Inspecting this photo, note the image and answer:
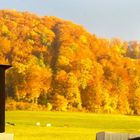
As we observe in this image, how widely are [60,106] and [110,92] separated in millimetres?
13606

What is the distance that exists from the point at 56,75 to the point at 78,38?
44.2 feet

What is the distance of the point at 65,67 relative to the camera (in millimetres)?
117938

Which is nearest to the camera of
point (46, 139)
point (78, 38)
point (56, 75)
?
point (46, 139)

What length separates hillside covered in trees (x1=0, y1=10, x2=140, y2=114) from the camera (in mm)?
112688

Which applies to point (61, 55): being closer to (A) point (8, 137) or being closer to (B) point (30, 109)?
(B) point (30, 109)

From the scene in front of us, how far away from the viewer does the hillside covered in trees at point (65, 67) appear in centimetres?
11269

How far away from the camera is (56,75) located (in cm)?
11850

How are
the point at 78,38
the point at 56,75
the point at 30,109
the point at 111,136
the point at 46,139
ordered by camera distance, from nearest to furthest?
1. the point at 111,136
2. the point at 46,139
3. the point at 30,109
4. the point at 56,75
5. the point at 78,38

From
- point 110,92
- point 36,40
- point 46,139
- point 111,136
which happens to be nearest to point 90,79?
point 110,92

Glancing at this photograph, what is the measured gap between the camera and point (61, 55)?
120250 millimetres

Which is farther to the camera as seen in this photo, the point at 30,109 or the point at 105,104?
the point at 105,104

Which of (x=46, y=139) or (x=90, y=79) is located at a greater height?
(x=90, y=79)

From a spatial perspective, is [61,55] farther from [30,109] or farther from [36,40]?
[30,109]

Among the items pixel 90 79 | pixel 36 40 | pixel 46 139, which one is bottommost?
pixel 46 139
